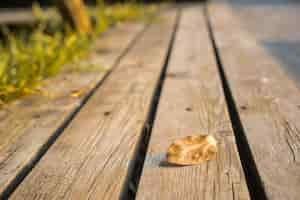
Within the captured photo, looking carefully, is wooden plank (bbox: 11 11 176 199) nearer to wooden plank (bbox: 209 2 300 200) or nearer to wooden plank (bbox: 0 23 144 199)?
wooden plank (bbox: 0 23 144 199)

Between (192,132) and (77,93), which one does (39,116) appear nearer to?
(77,93)

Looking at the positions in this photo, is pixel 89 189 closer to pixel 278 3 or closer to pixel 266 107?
pixel 266 107

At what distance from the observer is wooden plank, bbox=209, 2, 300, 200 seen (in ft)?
2.95

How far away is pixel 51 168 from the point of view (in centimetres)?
100

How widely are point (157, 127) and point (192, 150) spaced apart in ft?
0.66

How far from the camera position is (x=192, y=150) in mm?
1018

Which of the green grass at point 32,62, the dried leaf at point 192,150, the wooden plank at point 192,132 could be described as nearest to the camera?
the wooden plank at point 192,132

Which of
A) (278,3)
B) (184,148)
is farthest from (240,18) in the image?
(184,148)

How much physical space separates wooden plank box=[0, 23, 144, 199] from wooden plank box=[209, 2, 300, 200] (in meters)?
0.54

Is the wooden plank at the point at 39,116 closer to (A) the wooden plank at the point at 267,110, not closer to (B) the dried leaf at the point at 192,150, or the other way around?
(B) the dried leaf at the point at 192,150

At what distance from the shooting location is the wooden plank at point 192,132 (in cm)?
87

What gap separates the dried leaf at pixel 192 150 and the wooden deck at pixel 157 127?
20mm

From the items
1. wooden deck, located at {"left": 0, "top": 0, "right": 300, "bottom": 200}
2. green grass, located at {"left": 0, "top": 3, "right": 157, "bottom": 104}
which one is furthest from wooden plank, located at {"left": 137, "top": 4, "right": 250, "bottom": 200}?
green grass, located at {"left": 0, "top": 3, "right": 157, "bottom": 104}

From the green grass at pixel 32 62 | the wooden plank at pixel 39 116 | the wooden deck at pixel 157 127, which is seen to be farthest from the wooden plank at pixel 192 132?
the green grass at pixel 32 62
